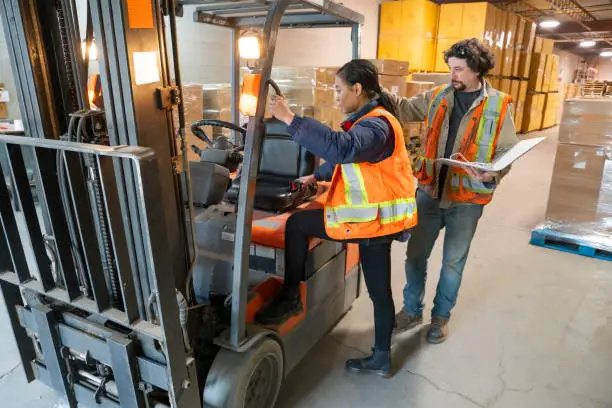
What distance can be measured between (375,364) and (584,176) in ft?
11.5

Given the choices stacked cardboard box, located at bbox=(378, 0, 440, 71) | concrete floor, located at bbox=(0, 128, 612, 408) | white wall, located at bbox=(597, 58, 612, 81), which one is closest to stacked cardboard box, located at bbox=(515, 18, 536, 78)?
stacked cardboard box, located at bbox=(378, 0, 440, 71)

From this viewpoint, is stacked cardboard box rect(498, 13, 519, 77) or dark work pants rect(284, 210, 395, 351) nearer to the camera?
dark work pants rect(284, 210, 395, 351)

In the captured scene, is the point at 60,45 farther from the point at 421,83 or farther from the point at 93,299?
the point at 421,83

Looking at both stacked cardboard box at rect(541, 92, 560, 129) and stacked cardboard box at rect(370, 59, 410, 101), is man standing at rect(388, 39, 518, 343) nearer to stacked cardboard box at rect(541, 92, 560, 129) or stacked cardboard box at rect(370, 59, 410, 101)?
stacked cardboard box at rect(370, 59, 410, 101)

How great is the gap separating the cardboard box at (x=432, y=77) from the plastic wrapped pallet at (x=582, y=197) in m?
4.02

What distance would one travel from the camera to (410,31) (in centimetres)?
918

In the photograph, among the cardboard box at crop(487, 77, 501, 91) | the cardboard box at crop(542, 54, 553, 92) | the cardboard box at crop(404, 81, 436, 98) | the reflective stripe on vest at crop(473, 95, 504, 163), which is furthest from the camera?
the cardboard box at crop(542, 54, 553, 92)

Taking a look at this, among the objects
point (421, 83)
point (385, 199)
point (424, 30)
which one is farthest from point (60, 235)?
point (424, 30)

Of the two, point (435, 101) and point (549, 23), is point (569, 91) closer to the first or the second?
point (549, 23)

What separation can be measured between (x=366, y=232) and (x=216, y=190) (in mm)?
784

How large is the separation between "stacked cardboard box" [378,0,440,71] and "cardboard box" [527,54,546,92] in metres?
6.31

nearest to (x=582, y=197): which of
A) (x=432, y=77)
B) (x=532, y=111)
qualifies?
(x=432, y=77)

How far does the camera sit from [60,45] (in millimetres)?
1737

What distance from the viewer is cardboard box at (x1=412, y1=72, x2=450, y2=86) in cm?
847
